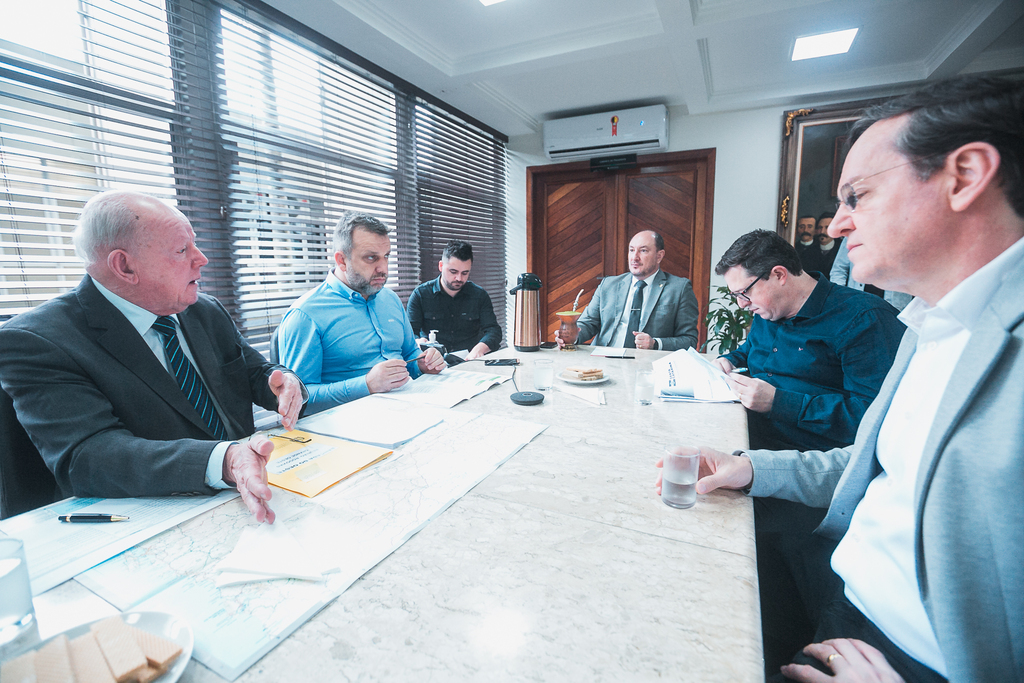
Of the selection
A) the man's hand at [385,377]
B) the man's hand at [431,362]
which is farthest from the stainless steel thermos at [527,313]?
the man's hand at [385,377]

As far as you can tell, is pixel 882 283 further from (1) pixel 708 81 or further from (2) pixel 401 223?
(1) pixel 708 81

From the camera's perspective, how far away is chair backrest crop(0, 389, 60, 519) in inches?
35.3

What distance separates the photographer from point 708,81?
3.45 metres

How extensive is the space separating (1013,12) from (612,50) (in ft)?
7.10

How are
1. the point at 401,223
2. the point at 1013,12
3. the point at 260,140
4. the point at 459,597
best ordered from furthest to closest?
the point at 401,223
the point at 1013,12
the point at 260,140
the point at 459,597

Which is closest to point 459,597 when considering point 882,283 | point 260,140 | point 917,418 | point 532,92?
point 917,418

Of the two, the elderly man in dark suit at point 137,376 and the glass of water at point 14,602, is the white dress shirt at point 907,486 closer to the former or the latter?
the elderly man in dark suit at point 137,376

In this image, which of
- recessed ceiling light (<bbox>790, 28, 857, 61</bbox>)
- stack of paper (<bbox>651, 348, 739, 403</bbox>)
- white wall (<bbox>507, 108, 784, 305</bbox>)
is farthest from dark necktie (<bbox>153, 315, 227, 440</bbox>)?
white wall (<bbox>507, 108, 784, 305</bbox>)

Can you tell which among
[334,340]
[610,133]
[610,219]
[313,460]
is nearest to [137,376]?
[313,460]

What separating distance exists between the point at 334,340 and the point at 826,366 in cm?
191

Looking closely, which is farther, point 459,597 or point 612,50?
point 612,50

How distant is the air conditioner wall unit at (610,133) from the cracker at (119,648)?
4313mm

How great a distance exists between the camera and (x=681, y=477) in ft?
2.61

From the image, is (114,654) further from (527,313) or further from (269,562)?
(527,313)
